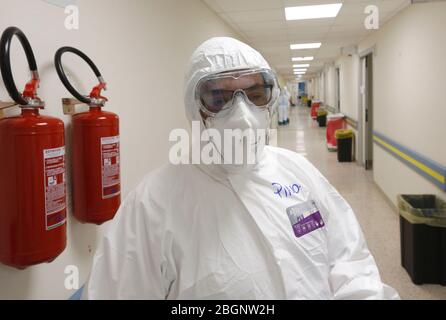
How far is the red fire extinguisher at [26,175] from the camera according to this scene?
1.18 m

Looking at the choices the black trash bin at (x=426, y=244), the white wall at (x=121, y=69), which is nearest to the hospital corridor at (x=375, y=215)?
the black trash bin at (x=426, y=244)

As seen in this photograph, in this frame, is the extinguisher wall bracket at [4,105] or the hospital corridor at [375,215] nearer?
the extinguisher wall bracket at [4,105]

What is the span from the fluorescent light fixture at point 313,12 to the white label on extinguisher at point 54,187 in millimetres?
3665

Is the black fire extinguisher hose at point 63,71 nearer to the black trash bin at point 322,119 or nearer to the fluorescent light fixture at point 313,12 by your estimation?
the fluorescent light fixture at point 313,12

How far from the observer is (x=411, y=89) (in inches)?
160

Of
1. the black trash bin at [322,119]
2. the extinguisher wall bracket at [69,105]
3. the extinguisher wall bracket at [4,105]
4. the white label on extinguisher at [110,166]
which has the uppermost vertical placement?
the black trash bin at [322,119]

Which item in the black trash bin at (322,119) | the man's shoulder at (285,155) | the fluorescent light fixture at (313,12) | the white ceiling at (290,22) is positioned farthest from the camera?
the black trash bin at (322,119)

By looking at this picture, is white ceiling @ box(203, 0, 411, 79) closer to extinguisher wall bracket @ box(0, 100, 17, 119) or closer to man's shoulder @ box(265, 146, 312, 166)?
man's shoulder @ box(265, 146, 312, 166)

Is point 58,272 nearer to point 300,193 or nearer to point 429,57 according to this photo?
point 300,193

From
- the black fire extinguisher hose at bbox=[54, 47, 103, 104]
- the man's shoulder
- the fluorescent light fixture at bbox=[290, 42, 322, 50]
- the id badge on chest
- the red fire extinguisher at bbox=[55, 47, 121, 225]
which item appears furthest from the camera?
the fluorescent light fixture at bbox=[290, 42, 322, 50]

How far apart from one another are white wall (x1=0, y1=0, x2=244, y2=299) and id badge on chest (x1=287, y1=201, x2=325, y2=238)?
99cm

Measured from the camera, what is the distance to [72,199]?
5.50 feet

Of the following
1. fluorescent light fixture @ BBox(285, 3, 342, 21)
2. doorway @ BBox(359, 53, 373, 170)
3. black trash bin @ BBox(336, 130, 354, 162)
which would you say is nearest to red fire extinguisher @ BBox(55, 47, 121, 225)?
fluorescent light fixture @ BBox(285, 3, 342, 21)

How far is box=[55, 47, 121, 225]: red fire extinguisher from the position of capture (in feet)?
5.24
